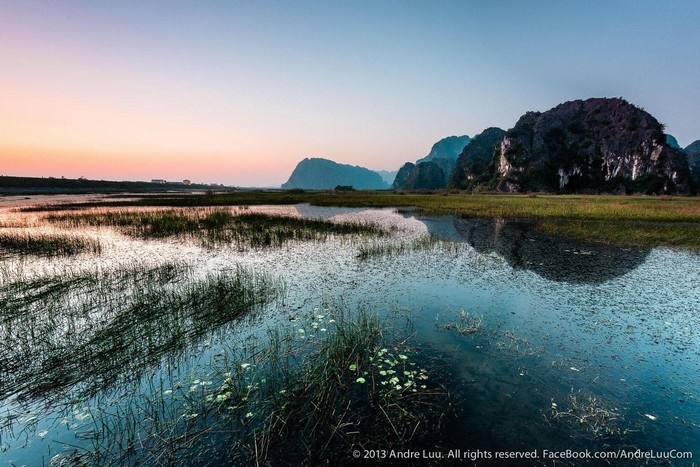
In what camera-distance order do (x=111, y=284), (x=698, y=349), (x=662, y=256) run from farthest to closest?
(x=662, y=256) < (x=111, y=284) < (x=698, y=349)

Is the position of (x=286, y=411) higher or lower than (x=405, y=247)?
lower

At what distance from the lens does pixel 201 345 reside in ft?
28.6

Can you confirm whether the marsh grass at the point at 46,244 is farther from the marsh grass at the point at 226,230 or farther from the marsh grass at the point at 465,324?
the marsh grass at the point at 465,324

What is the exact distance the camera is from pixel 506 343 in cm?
899

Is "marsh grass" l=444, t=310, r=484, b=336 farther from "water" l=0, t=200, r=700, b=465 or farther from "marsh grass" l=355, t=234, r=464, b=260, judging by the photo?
"marsh grass" l=355, t=234, r=464, b=260

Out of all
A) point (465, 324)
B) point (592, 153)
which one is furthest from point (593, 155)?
point (465, 324)

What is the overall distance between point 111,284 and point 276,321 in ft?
29.0

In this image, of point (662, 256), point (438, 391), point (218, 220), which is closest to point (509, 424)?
point (438, 391)

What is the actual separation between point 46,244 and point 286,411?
25.9 meters

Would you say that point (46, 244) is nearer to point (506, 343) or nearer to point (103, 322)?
point (103, 322)

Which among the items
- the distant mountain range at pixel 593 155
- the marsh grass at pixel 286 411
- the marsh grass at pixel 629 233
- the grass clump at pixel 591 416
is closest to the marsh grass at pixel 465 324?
the marsh grass at pixel 286 411

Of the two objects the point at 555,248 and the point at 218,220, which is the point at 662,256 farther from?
the point at 218,220

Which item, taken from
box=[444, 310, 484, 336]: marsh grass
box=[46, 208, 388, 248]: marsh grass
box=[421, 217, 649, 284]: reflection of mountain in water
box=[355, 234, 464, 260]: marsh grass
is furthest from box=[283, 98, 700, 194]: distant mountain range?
box=[444, 310, 484, 336]: marsh grass

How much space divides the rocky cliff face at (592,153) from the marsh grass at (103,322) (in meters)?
179
